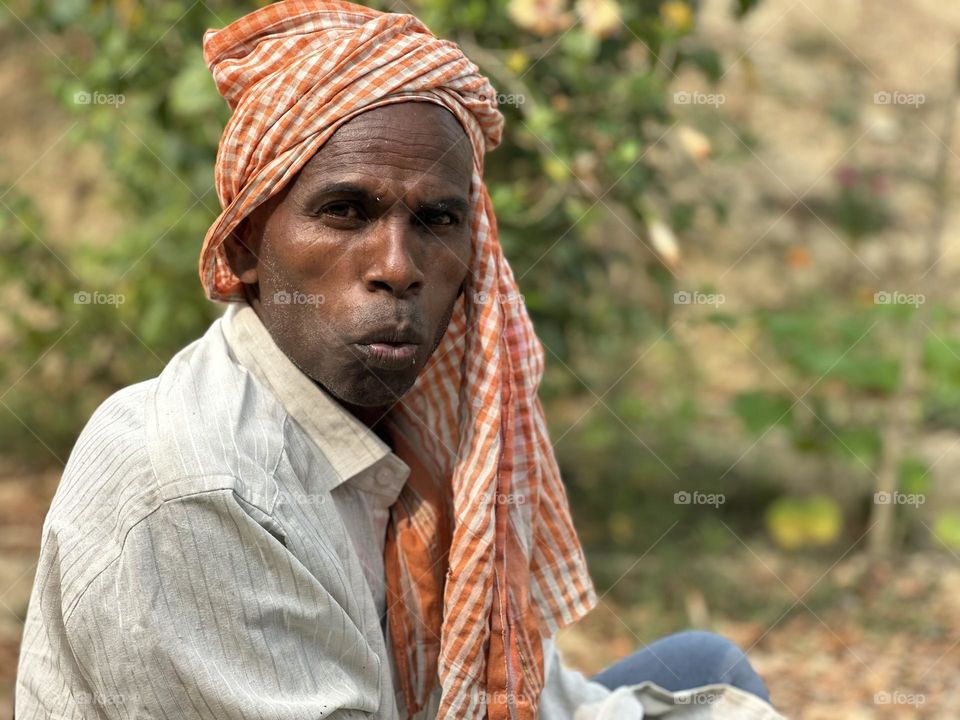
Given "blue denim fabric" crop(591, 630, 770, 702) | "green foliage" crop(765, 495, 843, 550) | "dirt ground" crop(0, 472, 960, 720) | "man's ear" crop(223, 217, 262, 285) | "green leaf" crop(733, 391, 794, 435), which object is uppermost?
"man's ear" crop(223, 217, 262, 285)

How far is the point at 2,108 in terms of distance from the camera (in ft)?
23.5

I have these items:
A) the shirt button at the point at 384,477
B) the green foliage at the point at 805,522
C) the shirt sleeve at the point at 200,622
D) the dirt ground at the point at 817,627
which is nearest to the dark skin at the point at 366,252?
the shirt button at the point at 384,477

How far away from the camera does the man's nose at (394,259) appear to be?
6.57ft

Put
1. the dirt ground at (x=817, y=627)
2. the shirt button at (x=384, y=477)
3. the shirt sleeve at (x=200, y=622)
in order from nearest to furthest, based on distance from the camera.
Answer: the shirt sleeve at (x=200, y=622)
the shirt button at (x=384, y=477)
the dirt ground at (x=817, y=627)

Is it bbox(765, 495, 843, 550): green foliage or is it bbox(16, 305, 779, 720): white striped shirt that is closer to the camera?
bbox(16, 305, 779, 720): white striped shirt

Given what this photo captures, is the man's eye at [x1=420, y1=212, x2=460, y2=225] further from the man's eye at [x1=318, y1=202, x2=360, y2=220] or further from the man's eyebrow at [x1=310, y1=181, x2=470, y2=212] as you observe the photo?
the man's eye at [x1=318, y1=202, x2=360, y2=220]

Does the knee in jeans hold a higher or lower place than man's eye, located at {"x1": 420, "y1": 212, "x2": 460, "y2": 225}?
lower

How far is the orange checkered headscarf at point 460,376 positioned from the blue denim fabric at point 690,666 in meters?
0.44

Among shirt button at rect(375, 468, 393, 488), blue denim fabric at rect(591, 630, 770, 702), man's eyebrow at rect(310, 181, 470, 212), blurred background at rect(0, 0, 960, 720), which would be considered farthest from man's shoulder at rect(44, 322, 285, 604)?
blurred background at rect(0, 0, 960, 720)

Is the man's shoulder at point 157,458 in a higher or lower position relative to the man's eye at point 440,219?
lower

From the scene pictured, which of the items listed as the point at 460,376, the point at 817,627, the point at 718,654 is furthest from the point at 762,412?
the point at 460,376

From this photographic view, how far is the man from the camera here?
1.72 m

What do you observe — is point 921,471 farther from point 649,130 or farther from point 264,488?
point 264,488

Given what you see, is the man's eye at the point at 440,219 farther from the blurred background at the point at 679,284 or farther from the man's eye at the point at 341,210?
the blurred background at the point at 679,284
